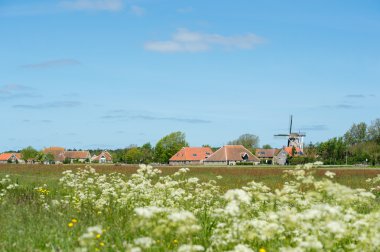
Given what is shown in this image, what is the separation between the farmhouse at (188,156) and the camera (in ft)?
381

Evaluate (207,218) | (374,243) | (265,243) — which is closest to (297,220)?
(374,243)

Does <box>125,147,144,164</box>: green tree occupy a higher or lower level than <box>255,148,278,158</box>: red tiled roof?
lower

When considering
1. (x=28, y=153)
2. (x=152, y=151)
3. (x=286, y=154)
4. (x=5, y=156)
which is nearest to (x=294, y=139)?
(x=286, y=154)

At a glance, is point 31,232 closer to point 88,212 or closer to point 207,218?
point 88,212

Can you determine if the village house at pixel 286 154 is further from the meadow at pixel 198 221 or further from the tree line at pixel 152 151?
the meadow at pixel 198 221

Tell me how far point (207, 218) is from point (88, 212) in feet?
8.43

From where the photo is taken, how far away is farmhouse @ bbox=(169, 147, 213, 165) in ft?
381

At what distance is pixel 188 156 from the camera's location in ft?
383

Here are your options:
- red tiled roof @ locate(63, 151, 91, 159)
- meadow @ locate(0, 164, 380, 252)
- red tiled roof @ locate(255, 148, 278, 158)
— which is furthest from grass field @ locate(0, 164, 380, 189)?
red tiled roof @ locate(63, 151, 91, 159)

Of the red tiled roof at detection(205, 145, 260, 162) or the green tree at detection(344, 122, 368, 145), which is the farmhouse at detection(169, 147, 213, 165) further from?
the green tree at detection(344, 122, 368, 145)

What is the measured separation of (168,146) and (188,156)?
814cm

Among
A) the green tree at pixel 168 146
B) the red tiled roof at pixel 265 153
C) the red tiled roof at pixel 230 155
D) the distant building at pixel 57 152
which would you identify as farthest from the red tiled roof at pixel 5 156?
the red tiled roof at pixel 230 155

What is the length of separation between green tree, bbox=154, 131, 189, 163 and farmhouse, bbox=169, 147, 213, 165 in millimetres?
2674

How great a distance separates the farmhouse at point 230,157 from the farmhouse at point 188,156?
8.00 m
